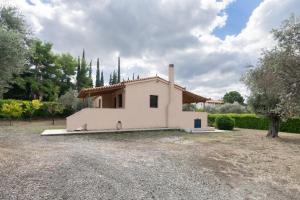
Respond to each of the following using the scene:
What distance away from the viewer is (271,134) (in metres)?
19.0

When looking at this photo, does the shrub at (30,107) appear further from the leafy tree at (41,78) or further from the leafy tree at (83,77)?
the leafy tree at (83,77)

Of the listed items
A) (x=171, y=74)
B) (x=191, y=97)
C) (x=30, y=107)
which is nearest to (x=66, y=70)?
(x=30, y=107)

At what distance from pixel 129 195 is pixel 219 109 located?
3731 centimetres

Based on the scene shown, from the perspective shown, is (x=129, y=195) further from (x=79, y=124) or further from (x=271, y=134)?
(x=271, y=134)

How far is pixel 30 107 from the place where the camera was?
3103cm

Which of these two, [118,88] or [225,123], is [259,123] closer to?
[225,123]

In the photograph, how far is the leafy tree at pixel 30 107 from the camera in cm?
3034

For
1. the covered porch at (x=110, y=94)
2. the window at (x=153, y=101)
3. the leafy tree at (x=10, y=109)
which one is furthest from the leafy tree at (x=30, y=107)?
the window at (x=153, y=101)

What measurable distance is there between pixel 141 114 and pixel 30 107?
58.6ft

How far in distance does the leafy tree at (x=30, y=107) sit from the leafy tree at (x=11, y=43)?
2213 centimetres

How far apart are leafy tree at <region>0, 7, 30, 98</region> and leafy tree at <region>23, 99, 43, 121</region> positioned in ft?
72.6

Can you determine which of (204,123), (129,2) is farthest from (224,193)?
(204,123)

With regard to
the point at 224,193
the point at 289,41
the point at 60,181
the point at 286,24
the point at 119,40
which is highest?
the point at 119,40

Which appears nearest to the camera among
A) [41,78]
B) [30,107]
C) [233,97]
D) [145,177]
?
[145,177]
